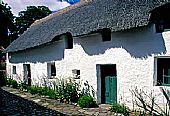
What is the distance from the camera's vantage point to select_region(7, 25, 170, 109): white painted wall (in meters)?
9.14

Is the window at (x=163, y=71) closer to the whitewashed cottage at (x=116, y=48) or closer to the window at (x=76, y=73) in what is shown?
the whitewashed cottage at (x=116, y=48)

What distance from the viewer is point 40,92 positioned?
15.2 metres

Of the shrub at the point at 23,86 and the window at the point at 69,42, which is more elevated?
the window at the point at 69,42

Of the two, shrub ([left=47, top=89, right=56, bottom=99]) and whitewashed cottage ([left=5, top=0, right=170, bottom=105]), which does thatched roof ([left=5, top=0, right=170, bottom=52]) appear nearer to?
whitewashed cottage ([left=5, top=0, right=170, bottom=105])

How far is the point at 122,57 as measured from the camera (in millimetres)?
10266

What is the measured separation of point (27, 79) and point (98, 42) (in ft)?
32.4

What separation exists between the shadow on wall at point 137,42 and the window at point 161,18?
22cm

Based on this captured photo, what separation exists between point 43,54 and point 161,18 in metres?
8.79

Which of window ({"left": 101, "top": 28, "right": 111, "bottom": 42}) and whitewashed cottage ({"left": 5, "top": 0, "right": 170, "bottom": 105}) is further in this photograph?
window ({"left": 101, "top": 28, "right": 111, "bottom": 42})

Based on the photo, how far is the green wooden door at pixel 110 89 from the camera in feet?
36.3

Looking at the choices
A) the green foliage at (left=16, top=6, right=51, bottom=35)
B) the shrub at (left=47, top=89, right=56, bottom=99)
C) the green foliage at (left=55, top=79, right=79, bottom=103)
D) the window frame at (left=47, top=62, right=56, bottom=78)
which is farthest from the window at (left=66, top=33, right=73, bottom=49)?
the green foliage at (left=16, top=6, right=51, bottom=35)

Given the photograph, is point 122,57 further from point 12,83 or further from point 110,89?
point 12,83

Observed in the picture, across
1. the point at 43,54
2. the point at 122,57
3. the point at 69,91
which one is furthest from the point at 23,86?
the point at 122,57

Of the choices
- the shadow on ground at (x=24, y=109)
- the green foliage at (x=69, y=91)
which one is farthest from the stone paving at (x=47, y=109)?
the green foliage at (x=69, y=91)
